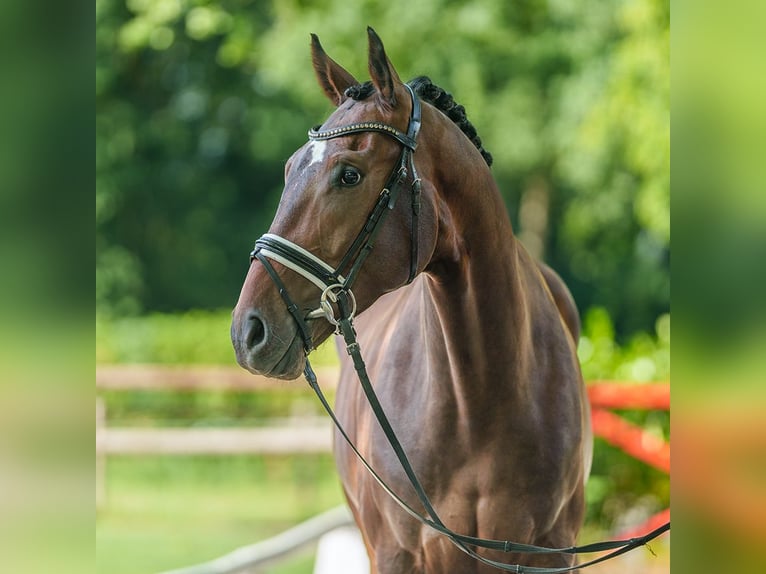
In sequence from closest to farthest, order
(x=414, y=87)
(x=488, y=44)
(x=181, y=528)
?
(x=414, y=87)
(x=181, y=528)
(x=488, y=44)

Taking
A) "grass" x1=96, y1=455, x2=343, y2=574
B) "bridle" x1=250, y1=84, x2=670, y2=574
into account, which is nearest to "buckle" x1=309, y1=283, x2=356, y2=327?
"bridle" x1=250, y1=84, x2=670, y2=574

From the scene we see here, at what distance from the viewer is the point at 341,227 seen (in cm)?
227

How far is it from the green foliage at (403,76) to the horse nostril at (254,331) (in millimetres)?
7973

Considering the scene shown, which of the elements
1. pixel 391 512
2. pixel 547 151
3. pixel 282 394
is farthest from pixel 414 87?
pixel 547 151

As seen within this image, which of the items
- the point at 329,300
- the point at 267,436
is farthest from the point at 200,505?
the point at 329,300

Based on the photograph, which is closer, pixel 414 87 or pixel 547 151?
pixel 414 87

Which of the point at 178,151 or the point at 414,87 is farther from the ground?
the point at 178,151

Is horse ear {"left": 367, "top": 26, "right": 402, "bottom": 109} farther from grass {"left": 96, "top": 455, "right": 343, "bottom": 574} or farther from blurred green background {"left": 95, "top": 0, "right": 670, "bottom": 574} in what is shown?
grass {"left": 96, "top": 455, "right": 343, "bottom": 574}

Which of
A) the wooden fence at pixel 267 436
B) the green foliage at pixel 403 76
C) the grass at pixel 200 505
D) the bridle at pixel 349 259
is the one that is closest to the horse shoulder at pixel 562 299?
the bridle at pixel 349 259

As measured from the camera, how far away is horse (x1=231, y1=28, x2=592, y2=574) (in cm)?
224

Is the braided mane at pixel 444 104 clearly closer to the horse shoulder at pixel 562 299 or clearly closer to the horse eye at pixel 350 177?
the horse eye at pixel 350 177

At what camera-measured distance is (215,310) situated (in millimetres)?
17391
